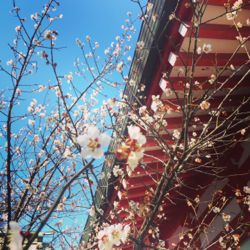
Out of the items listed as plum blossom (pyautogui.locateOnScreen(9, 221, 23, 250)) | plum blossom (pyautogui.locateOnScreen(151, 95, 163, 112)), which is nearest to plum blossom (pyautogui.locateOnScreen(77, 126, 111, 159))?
plum blossom (pyautogui.locateOnScreen(9, 221, 23, 250))

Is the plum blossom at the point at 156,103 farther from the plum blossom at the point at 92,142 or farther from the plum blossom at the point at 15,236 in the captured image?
the plum blossom at the point at 15,236

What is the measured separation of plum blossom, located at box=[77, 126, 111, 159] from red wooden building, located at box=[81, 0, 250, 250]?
166cm

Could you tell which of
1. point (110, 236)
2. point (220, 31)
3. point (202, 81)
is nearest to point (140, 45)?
point (220, 31)

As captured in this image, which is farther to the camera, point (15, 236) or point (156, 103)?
point (156, 103)

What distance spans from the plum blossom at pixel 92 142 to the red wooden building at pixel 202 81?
166 cm

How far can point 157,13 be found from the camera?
4148 millimetres

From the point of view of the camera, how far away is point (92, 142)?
240 cm

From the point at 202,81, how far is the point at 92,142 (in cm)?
311

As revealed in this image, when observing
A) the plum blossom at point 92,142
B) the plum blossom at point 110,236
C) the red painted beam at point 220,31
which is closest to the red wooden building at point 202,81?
the red painted beam at point 220,31

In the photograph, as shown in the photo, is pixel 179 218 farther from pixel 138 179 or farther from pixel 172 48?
pixel 172 48

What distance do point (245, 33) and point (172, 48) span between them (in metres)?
0.99

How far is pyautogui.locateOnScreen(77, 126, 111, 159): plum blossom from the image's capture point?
7.72ft

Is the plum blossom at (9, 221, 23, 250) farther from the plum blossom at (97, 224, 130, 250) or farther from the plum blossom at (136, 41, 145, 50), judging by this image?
the plum blossom at (136, 41, 145, 50)

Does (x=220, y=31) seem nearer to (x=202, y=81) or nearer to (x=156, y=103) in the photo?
(x=202, y=81)
